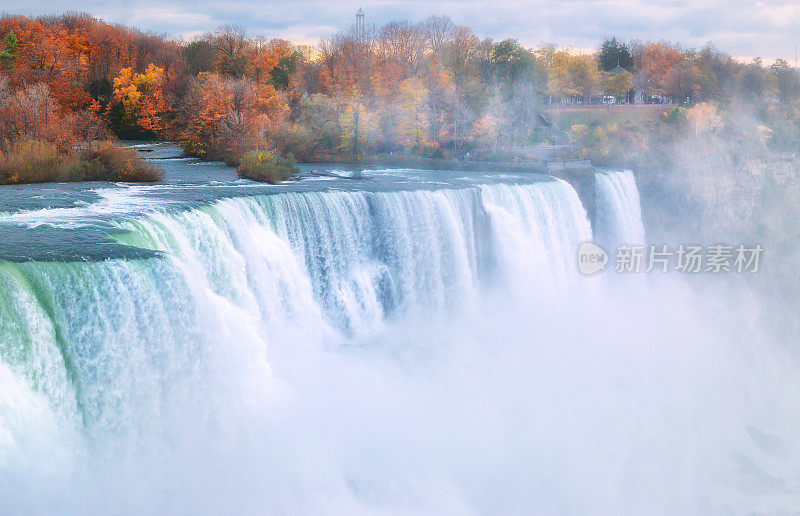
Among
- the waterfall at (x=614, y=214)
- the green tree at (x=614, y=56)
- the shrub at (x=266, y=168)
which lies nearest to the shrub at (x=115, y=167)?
the shrub at (x=266, y=168)

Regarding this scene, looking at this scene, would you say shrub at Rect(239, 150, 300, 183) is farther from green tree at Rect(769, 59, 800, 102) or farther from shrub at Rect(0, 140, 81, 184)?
green tree at Rect(769, 59, 800, 102)

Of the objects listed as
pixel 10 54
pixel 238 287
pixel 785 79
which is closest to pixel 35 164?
pixel 238 287

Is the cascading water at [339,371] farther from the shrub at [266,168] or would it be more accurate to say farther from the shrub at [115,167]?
the shrub at [115,167]

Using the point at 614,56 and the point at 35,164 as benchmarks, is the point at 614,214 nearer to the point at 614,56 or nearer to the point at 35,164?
the point at 35,164

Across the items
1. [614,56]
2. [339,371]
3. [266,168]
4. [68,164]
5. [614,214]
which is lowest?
[339,371]

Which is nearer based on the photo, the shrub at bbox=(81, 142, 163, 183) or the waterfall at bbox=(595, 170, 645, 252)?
the shrub at bbox=(81, 142, 163, 183)

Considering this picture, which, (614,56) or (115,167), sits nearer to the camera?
(115,167)

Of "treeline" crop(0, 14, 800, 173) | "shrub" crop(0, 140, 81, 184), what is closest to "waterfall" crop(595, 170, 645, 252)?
"treeline" crop(0, 14, 800, 173)
